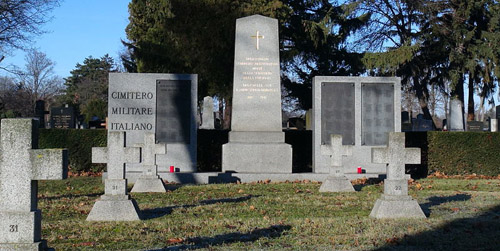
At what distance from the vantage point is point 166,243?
235 inches

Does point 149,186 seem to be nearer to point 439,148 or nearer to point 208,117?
point 439,148

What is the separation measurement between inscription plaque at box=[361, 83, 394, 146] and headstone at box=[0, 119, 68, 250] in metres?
11.0

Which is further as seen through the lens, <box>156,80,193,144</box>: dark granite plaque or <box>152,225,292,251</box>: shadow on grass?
<box>156,80,193,144</box>: dark granite plaque

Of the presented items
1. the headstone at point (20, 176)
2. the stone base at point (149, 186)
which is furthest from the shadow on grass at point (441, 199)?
the headstone at point (20, 176)

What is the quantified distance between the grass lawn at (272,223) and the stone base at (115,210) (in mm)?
263

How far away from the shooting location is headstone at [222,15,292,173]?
1378 centimetres

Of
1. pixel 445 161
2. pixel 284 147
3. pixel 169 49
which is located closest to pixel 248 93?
pixel 284 147

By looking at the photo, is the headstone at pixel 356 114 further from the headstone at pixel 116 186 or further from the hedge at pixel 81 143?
the headstone at pixel 116 186

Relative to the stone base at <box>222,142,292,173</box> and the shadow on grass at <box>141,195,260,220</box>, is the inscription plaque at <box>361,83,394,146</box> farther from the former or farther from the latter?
the shadow on grass at <box>141,195,260,220</box>

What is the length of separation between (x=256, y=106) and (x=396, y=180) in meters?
7.07

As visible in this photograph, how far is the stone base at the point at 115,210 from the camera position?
25.0 feet

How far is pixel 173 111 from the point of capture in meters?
14.2

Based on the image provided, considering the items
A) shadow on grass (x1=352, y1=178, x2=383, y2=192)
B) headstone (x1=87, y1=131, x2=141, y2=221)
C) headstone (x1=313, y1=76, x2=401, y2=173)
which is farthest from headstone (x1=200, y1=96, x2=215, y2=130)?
headstone (x1=87, y1=131, x2=141, y2=221)

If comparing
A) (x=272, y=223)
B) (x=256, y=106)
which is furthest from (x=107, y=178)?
(x=256, y=106)
